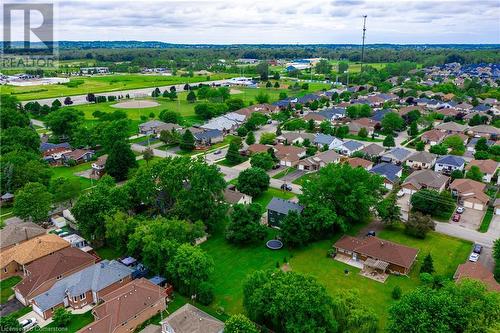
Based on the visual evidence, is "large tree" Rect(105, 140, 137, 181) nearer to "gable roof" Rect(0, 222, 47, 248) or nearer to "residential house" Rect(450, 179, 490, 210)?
"gable roof" Rect(0, 222, 47, 248)

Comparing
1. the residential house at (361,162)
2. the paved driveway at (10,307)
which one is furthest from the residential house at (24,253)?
the residential house at (361,162)

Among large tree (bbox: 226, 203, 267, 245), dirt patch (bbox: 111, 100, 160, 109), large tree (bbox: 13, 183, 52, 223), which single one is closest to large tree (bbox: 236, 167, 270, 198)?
large tree (bbox: 226, 203, 267, 245)

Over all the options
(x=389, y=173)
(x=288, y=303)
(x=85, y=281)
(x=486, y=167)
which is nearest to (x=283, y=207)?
(x=288, y=303)

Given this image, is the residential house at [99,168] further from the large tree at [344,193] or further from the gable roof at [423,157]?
the gable roof at [423,157]

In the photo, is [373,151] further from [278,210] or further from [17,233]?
[17,233]

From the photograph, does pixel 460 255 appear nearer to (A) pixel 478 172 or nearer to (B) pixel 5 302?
(A) pixel 478 172
